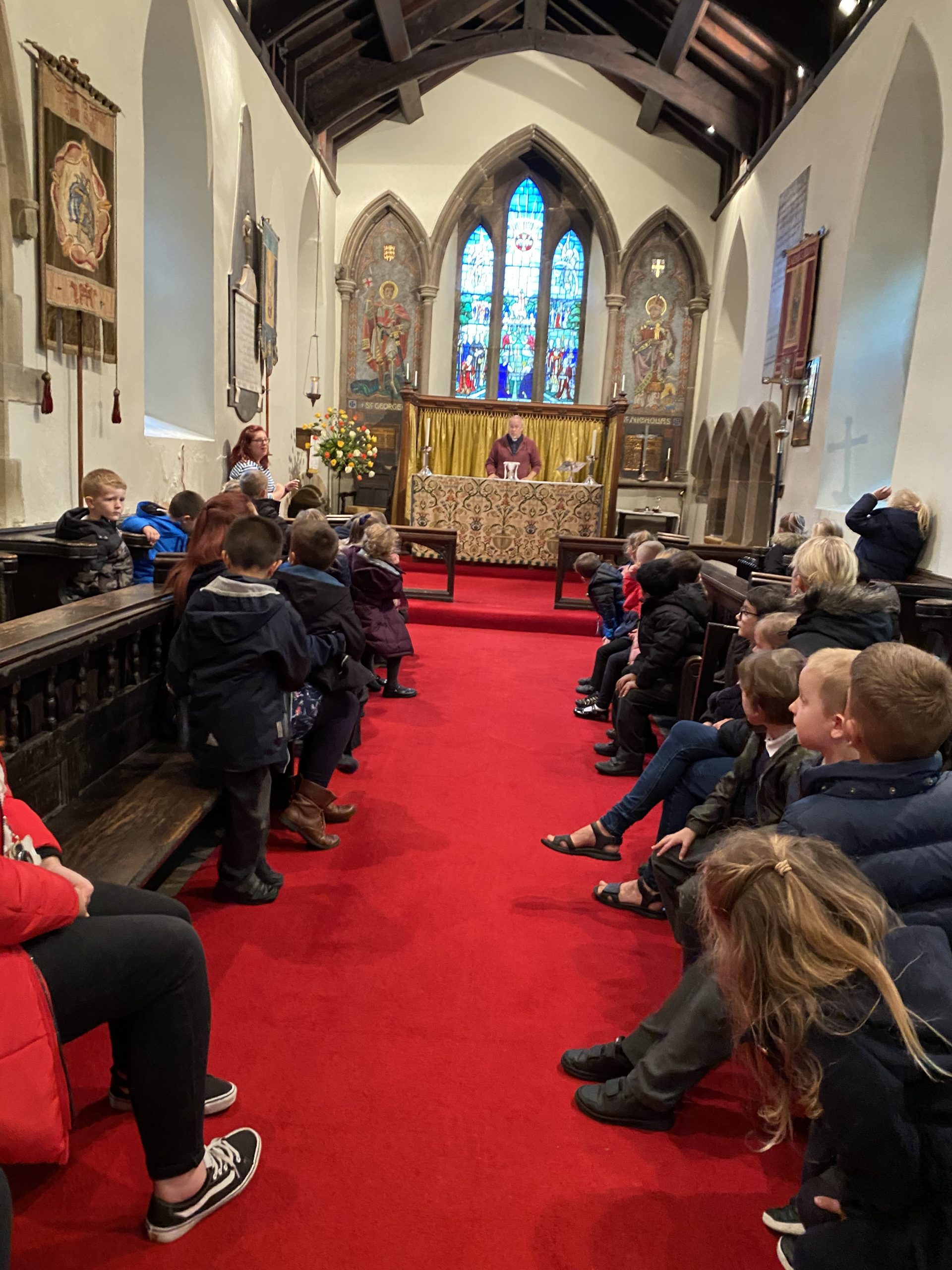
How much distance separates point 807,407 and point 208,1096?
837 centimetres

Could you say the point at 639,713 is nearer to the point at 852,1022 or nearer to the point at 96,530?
the point at 96,530

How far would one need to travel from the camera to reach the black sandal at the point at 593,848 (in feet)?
10.8

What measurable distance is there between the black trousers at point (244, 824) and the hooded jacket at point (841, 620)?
179 cm

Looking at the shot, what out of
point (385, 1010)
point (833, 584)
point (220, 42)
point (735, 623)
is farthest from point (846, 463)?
point (385, 1010)

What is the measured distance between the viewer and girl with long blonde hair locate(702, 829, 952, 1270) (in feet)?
3.75

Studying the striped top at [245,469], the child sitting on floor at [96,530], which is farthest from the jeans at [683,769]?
the striped top at [245,469]

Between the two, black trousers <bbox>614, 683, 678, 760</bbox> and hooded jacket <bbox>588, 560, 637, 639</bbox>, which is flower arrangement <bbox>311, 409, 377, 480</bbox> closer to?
hooded jacket <bbox>588, 560, 637, 639</bbox>

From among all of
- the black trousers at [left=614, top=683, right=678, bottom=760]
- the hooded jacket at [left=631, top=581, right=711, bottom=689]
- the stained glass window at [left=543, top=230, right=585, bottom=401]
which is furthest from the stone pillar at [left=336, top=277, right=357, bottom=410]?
the black trousers at [left=614, top=683, right=678, bottom=760]

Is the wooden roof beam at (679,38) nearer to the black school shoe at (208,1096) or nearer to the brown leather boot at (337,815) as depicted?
the brown leather boot at (337,815)

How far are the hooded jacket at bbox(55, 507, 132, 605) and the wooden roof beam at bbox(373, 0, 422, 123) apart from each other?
26.3 feet

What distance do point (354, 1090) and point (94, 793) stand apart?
1212 mm

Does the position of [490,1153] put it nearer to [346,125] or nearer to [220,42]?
[220,42]

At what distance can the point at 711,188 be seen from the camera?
43.8 ft

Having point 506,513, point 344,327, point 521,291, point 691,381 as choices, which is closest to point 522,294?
point 521,291
